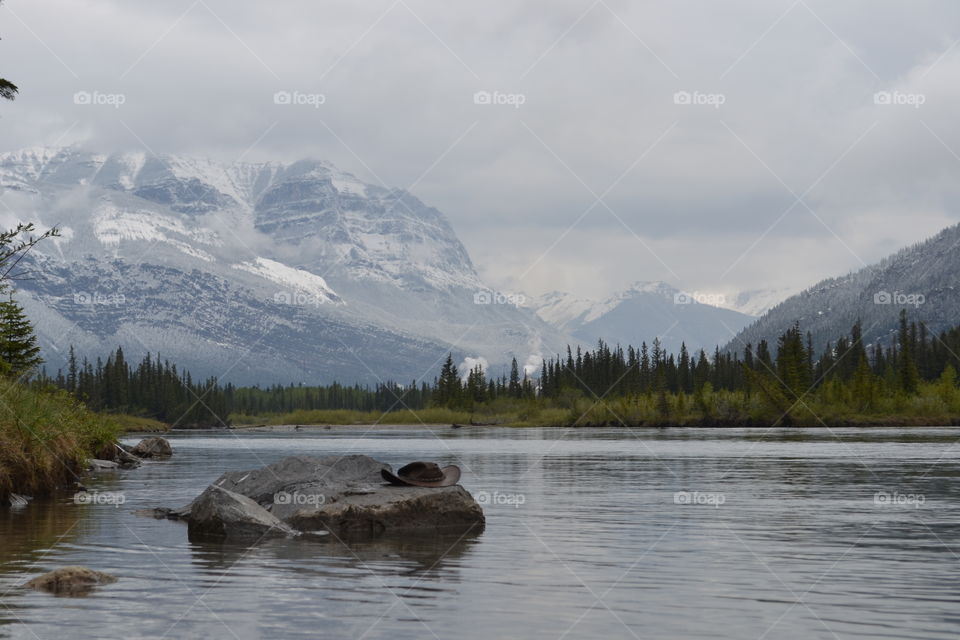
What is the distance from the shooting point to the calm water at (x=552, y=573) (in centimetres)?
1508

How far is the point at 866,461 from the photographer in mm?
57969

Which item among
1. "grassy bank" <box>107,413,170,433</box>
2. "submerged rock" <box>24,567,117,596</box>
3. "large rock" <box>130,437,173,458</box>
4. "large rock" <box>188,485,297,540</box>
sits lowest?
"submerged rock" <box>24,567,117,596</box>

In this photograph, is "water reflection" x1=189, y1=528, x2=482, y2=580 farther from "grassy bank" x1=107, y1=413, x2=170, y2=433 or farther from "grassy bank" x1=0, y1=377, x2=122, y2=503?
"grassy bank" x1=107, y1=413, x2=170, y2=433

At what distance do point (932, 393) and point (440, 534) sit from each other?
499 ft

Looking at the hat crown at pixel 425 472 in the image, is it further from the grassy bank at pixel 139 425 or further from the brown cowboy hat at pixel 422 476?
the grassy bank at pixel 139 425

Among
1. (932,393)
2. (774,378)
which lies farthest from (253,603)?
(774,378)

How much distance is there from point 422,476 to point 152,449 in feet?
166

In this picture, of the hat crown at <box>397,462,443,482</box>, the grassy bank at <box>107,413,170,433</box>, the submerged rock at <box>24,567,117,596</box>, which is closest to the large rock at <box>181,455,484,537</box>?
the hat crown at <box>397,462,443,482</box>

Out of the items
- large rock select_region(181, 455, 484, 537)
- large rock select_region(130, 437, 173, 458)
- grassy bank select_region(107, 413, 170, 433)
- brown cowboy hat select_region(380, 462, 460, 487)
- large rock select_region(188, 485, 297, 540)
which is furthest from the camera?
grassy bank select_region(107, 413, 170, 433)

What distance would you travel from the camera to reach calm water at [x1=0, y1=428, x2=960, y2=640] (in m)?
15.1

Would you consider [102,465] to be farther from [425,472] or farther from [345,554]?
[345,554]

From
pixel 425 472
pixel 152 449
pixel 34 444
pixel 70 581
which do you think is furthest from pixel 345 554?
pixel 152 449

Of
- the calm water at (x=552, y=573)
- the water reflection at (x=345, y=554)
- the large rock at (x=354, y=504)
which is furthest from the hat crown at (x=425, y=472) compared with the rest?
the water reflection at (x=345, y=554)

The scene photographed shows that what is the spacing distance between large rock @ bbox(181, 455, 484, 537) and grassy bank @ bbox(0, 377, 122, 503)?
747 centimetres
